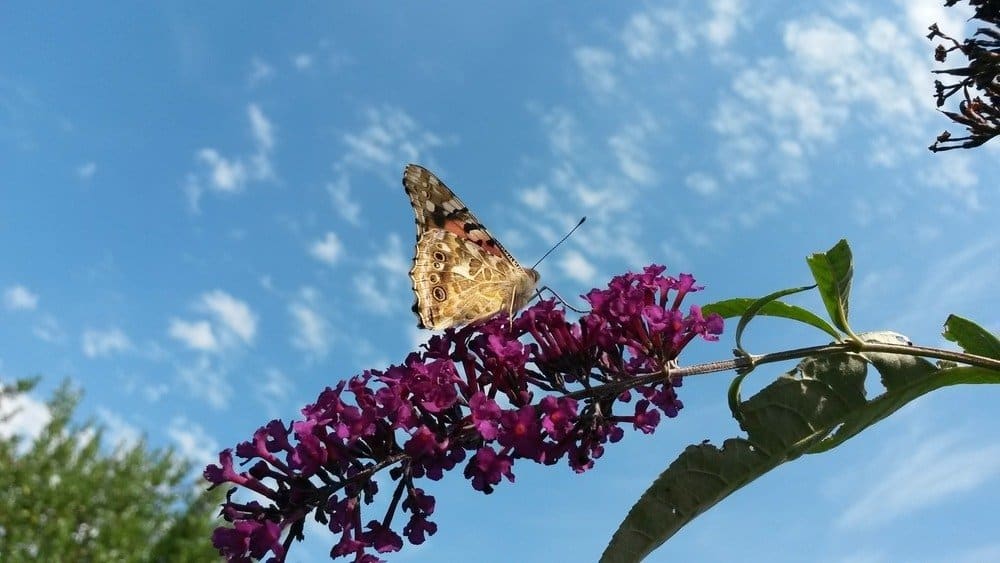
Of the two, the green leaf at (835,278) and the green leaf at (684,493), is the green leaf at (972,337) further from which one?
the green leaf at (684,493)

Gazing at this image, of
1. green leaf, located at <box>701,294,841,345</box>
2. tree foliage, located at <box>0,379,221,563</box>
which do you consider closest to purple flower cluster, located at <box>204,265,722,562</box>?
green leaf, located at <box>701,294,841,345</box>

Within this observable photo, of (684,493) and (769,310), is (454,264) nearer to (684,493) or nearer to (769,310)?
(769,310)

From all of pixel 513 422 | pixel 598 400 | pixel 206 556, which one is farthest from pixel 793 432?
pixel 206 556

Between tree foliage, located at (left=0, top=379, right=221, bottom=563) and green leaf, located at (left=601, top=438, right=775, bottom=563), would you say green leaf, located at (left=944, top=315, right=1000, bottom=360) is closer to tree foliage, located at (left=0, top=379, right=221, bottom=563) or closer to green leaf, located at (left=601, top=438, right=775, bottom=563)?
green leaf, located at (left=601, top=438, right=775, bottom=563)

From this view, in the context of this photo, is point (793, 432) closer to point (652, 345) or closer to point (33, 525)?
point (652, 345)

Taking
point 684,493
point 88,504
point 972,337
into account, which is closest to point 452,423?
point 684,493
